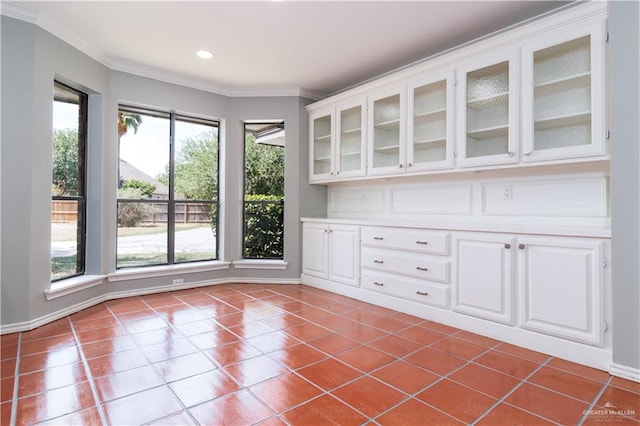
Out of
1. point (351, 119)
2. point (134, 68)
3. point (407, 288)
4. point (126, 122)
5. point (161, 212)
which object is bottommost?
point (407, 288)

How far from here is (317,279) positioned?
4.58 meters

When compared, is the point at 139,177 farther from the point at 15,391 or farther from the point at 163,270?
the point at 15,391

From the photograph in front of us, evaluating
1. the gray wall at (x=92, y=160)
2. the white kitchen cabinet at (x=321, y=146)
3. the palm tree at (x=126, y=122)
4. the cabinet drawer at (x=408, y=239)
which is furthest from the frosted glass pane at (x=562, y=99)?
the palm tree at (x=126, y=122)

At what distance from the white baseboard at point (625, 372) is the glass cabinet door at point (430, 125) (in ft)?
6.27

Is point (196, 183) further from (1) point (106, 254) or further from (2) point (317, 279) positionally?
(2) point (317, 279)

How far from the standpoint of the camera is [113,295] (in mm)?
3961

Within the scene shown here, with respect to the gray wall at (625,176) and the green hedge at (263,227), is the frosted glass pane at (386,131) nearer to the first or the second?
the green hedge at (263,227)

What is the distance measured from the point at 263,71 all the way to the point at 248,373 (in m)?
3.38

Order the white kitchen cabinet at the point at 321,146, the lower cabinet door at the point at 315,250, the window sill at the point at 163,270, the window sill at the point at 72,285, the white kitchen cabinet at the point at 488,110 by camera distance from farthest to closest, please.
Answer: the white kitchen cabinet at the point at 321,146 → the lower cabinet door at the point at 315,250 → the window sill at the point at 163,270 → the window sill at the point at 72,285 → the white kitchen cabinet at the point at 488,110

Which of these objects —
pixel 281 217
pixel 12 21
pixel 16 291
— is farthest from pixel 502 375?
pixel 12 21

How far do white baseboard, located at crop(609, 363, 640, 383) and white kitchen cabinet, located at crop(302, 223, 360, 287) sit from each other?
7.65ft

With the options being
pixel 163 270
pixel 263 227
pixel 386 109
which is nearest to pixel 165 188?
pixel 163 270

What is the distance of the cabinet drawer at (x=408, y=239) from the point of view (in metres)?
3.19

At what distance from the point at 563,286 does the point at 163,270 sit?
4137 mm
